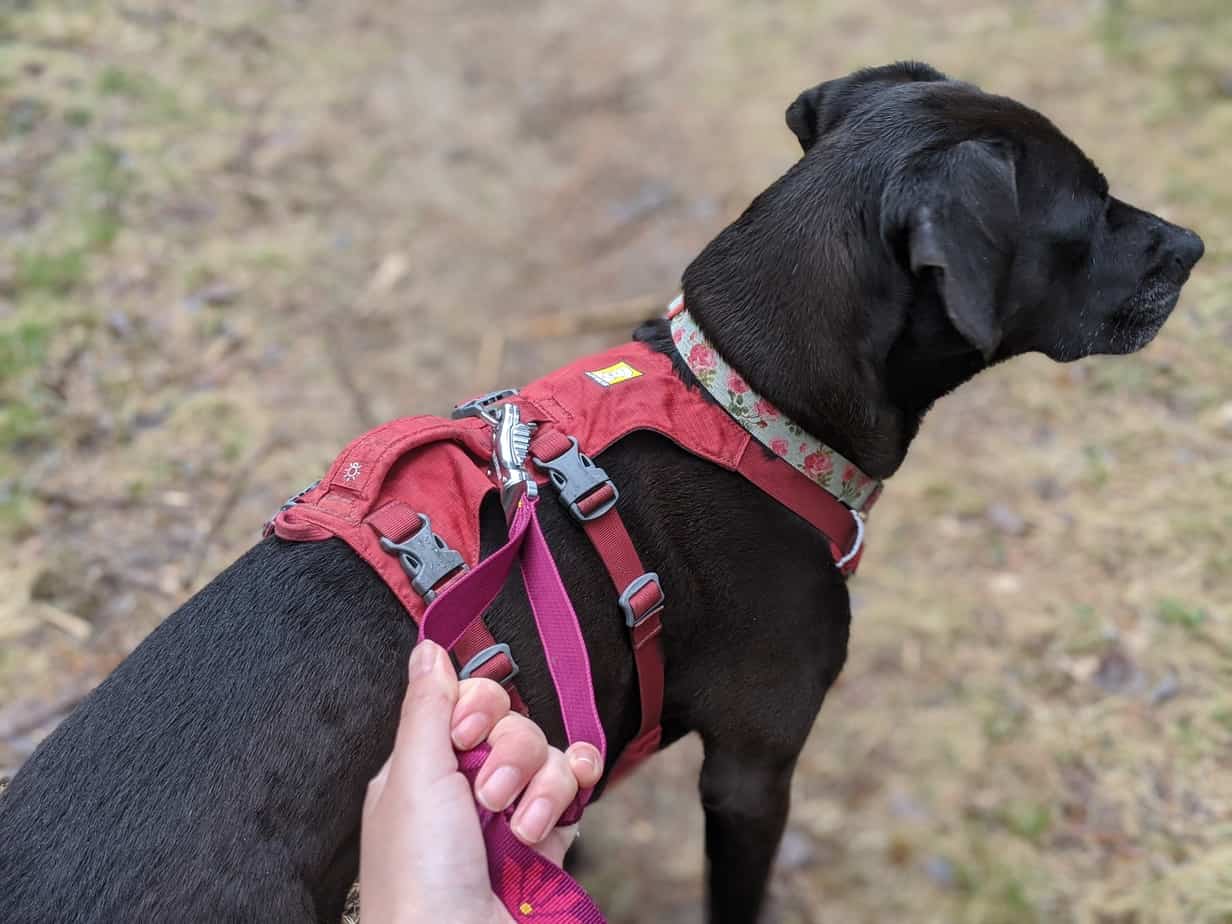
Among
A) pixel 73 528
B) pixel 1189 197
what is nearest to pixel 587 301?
pixel 73 528

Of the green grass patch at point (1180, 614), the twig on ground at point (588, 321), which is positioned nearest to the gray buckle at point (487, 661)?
the green grass patch at point (1180, 614)

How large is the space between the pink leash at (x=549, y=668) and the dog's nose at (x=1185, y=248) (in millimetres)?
1621

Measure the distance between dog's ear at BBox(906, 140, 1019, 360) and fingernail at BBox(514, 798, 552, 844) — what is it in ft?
3.63

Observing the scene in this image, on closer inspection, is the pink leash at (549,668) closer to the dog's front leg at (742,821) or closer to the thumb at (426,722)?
the thumb at (426,722)

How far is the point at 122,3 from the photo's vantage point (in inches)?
262

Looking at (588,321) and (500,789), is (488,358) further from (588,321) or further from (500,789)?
(500,789)

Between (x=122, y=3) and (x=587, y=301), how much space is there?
13.5 ft

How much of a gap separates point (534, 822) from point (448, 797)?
14 cm

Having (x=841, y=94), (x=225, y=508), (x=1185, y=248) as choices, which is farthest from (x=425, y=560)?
(x=225, y=508)

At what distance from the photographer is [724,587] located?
7.19 feet

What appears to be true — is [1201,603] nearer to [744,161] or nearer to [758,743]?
[758,743]

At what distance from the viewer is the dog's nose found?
234 centimetres

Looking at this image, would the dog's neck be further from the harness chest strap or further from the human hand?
the human hand

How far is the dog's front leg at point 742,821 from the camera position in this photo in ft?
7.75
